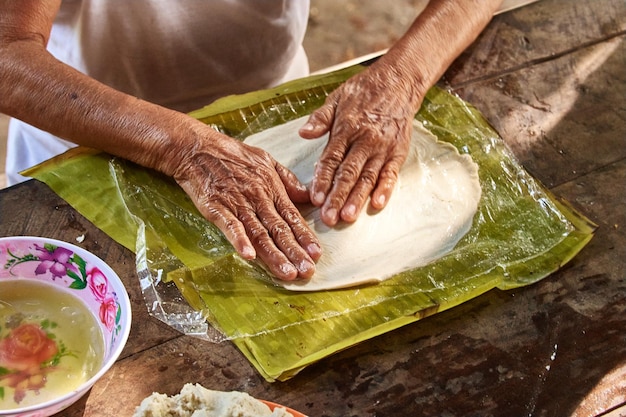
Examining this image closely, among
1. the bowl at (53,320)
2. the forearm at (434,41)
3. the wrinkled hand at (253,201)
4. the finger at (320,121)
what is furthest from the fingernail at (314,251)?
the forearm at (434,41)

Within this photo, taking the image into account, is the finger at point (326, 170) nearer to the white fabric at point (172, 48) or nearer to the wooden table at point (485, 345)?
the wooden table at point (485, 345)

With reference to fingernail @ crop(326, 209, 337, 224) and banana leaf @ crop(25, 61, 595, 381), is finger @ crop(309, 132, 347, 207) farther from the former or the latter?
banana leaf @ crop(25, 61, 595, 381)

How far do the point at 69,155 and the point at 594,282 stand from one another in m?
1.38

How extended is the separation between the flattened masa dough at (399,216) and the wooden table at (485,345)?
19 centimetres

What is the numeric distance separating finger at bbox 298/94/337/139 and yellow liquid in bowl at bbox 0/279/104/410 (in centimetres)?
79

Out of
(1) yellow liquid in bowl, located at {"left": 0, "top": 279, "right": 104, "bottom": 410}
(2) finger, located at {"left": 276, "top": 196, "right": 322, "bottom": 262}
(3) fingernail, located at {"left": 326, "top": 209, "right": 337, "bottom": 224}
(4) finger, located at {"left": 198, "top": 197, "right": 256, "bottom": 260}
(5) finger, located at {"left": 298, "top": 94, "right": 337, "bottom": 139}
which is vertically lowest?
(1) yellow liquid in bowl, located at {"left": 0, "top": 279, "right": 104, "bottom": 410}

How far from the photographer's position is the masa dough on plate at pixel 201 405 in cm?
117

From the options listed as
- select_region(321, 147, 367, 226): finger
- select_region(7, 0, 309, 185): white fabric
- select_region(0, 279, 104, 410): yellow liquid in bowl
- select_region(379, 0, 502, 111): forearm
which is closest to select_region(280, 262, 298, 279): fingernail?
select_region(321, 147, 367, 226): finger

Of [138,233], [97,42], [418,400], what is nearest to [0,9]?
[97,42]

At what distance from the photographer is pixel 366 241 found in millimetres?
1806

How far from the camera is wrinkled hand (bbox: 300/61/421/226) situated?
1870 mm

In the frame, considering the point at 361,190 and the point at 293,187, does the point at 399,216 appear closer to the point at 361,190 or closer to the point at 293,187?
the point at 361,190

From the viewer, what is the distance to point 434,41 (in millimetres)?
2254

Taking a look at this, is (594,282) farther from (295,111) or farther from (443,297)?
(295,111)
